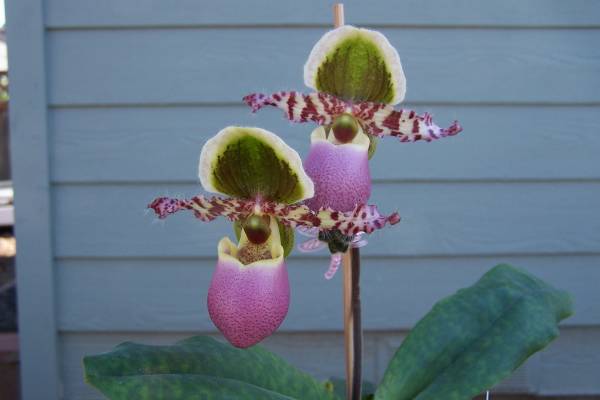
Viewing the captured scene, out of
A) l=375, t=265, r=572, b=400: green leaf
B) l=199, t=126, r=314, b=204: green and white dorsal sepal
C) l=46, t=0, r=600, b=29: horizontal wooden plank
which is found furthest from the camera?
l=46, t=0, r=600, b=29: horizontal wooden plank

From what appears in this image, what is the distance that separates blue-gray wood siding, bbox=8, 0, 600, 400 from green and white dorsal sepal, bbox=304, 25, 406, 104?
814 millimetres

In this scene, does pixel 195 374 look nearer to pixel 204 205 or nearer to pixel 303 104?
pixel 204 205

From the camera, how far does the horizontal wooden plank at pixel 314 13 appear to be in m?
1.28

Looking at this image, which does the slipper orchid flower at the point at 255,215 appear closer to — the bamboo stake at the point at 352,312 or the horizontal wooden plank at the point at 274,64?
the bamboo stake at the point at 352,312

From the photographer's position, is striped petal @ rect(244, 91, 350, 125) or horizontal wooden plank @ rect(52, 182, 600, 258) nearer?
striped petal @ rect(244, 91, 350, 125)

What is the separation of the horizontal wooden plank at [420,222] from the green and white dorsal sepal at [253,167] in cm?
86

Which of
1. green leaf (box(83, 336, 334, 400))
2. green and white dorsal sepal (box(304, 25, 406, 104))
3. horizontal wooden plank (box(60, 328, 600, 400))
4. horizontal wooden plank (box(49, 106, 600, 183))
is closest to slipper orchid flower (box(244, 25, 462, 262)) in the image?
green and white dorsal sepal (box(304, 25, 406, 104))

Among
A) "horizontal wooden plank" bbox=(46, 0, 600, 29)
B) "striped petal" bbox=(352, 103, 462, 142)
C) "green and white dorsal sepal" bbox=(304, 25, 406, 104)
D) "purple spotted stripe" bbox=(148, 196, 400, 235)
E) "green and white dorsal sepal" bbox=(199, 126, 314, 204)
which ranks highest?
"horizontal wooden plank" bbox=(46, 0, 600, 29)

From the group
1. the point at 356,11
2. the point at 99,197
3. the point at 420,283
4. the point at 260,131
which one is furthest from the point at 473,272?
the point at 260,131

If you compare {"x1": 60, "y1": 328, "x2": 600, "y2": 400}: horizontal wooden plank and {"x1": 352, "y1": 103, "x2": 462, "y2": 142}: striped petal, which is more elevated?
{"x1": 352, "y1": 103, "x2": 462, "y2": 142}: striped petal

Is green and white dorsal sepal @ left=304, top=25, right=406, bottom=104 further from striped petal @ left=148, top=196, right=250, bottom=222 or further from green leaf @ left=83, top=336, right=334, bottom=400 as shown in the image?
green leaf @ left=83, top=336, right=334, bottom=400

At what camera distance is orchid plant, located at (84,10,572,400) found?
452 millimetres

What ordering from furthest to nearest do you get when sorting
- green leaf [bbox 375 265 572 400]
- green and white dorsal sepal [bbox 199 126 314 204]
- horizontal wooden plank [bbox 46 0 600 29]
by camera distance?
horizontal wooden plank [bbox 46 0 600 29] < green leaf [bbox 375 265 572 400] < green and white dorsal sepal [bbox 199 126 314 204]

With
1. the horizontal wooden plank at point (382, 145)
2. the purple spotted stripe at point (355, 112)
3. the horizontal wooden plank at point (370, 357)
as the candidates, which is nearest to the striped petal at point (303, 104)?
the purple spotted stripe at point (355, 112)
